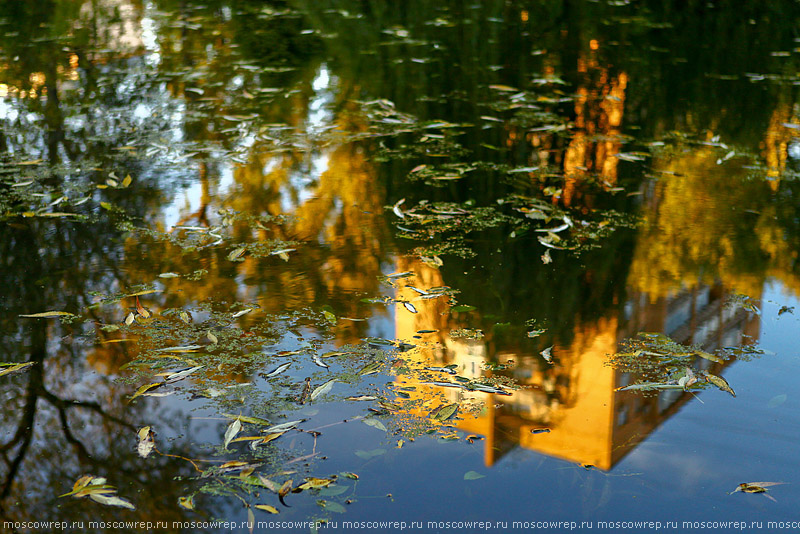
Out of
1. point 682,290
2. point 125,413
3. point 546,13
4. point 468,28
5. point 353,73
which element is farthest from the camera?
point 546,13

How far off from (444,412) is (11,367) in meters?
1.86

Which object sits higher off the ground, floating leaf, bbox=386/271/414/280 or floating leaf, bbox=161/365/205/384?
floating leaf, bbox=386/271/414/280

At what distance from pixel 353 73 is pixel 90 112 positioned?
2718mm

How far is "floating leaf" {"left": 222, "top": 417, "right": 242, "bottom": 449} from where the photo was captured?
2.73 m

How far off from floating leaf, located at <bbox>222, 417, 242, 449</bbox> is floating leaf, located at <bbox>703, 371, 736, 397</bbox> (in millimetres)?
1922

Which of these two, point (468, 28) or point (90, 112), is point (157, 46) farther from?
point (468, 28)

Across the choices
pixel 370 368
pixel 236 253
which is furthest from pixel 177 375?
pixel 236 253

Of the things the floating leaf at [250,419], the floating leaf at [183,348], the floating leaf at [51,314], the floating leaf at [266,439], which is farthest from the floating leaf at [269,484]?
the floating leaf at [51,314]

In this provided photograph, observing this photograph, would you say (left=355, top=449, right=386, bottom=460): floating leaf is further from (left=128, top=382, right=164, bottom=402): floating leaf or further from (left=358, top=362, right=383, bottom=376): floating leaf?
(left=128, top=382, right=164, bottom=402): floating leaf

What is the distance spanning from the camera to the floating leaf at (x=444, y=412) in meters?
2.88

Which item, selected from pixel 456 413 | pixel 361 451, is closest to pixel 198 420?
pixel 361 451

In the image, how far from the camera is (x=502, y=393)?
2.99 m

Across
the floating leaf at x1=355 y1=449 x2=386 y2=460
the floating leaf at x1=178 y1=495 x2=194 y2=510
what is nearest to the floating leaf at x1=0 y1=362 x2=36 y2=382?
the floating leaf at x1=178 y1=495 x2=194 y2=510

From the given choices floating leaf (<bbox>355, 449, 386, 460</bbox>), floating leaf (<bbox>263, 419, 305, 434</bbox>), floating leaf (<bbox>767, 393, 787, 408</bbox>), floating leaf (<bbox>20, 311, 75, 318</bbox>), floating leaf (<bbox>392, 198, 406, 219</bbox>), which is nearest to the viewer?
floating leaf (<bbox>355, 449, 386, 460</bbox>)
